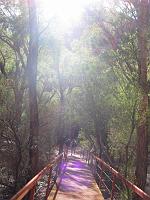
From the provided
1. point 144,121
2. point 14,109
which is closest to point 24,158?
point 14,109

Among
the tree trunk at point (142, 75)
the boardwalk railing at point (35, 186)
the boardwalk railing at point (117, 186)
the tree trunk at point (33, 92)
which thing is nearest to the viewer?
the boardwalk railing at point (35, 186)

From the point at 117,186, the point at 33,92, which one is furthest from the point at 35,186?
the point at 33,92

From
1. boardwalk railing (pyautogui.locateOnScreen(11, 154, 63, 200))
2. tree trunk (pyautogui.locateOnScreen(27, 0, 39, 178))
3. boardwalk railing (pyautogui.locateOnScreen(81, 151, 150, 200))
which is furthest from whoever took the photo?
tree trunk (pyautogui.locateOnScreen(27, 0, 39, 178))

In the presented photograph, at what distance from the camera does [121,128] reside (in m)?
20.6

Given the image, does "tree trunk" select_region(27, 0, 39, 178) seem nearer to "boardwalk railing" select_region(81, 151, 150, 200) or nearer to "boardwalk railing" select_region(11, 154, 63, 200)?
"boardwalk railing" select_region(11, 154, 63, 200)

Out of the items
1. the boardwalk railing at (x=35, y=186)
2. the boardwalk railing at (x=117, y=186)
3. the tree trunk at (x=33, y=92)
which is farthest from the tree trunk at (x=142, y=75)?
the tree trunk at (x=33, y=92)

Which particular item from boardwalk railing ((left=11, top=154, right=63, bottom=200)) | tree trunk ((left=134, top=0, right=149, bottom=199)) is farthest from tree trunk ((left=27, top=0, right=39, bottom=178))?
tree trunk ((left=134, top=0, right=149, bottom=199))

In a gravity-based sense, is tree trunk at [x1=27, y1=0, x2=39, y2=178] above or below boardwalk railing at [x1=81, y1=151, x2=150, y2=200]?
above

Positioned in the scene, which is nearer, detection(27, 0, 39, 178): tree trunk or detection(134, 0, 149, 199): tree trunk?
detection(134, 0, 149, 199): tree trunk

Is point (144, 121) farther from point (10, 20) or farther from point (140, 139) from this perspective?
point (10, 20)

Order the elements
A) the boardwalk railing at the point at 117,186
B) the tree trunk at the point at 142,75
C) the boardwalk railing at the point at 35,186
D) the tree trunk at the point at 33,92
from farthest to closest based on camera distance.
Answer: the tree trunk at the point at 33,92 < the tree trunk at the point at 142,75 < the boardwalk railing at the point at 117,186 < the boardwalk railing at the point at 35,186

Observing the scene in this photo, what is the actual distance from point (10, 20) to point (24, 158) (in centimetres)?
800

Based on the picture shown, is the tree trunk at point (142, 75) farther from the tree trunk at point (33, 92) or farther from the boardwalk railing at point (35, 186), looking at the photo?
the tree trunk at point (33, 92)

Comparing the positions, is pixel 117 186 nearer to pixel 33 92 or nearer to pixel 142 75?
pixel 142 75
